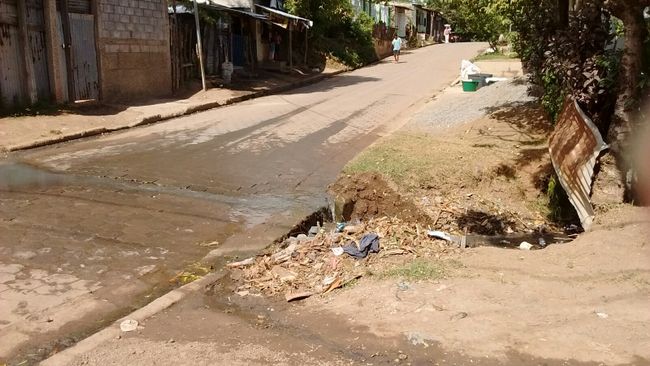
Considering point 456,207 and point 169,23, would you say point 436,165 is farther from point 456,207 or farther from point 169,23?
point 169,23

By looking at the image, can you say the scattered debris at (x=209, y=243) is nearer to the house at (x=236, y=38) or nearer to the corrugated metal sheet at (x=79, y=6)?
the corrugated metal sheet at (x=79, y=6)

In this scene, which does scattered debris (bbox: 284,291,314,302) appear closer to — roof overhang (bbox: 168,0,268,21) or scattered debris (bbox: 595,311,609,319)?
scattered debris (bbox: 595,311,609,319)

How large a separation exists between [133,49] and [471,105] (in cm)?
923

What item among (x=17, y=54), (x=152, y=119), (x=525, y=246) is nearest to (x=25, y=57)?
(x=17, y=54)

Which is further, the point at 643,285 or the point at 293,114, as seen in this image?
the point at 293,114

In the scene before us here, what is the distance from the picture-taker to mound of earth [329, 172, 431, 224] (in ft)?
26.1

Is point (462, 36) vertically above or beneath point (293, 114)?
above

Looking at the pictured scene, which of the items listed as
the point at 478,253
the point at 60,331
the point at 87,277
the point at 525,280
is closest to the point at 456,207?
the point at 478,253

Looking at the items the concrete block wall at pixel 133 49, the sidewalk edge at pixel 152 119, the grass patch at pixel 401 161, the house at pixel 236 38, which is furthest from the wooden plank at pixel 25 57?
the grass patch at pixel 401 161

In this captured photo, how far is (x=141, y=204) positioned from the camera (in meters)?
7.48

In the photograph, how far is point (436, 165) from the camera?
29.7 feet

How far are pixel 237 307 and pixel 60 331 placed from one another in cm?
130

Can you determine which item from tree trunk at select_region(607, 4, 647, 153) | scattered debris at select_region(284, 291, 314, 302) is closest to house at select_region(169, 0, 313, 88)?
tree trunk at select_region(607, 4, 647, 153)

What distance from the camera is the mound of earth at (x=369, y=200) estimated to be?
7965 mm
